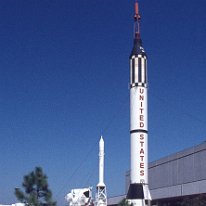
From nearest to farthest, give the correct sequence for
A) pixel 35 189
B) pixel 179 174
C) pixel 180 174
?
pixel 35 189 → pixel 180 174 → pixel 179 174

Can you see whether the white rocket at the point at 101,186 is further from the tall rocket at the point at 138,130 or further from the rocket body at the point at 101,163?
the tall rocket at the point at 138,130

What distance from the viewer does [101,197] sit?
51.4 metres

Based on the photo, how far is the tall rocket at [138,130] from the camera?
47.6 m

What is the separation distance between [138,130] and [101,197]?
843 cm

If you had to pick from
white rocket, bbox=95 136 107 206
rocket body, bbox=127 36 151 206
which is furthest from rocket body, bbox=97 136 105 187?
rocket body, bbox=127 36 151 206

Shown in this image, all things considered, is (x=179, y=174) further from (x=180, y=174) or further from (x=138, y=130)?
(x=138, y=130)

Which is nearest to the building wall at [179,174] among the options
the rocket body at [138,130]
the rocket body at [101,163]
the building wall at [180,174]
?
the building wall at [180,174]

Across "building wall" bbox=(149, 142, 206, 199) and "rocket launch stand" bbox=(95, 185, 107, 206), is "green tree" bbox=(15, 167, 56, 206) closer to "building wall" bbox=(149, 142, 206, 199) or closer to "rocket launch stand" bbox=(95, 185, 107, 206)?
"rocket launch stand" bbox=(95, 185, 107, 206)

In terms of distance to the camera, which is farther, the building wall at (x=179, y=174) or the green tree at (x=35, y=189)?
the building wall at (x=179, y=174)

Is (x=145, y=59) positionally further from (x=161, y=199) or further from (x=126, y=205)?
(x=161, y=199)

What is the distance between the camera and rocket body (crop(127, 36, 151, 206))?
47.6 m

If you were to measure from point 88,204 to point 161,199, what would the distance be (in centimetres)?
2935

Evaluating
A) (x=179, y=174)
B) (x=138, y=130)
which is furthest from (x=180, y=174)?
(x=138, y=130)

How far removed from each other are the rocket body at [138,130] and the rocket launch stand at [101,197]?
3943 mm
